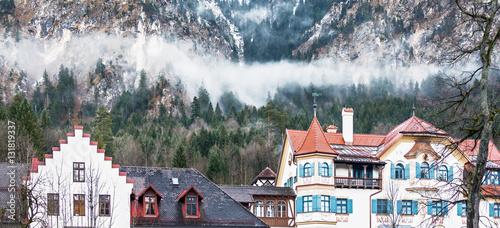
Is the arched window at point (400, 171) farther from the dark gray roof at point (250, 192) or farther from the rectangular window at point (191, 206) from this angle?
the rectangular window at point (191, 206)

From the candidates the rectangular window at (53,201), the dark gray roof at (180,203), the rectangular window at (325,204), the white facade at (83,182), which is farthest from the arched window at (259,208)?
the rectangular window at (53,201)

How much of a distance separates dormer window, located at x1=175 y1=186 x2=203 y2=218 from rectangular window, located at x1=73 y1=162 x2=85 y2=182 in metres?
7.27

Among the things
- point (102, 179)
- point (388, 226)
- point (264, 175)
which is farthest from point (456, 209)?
point (102, 179)

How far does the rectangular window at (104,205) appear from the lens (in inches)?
1720

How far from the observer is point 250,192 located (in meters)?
58.1

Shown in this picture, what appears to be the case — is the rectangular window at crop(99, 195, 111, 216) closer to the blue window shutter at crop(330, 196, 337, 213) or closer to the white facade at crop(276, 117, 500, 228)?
the white facade at crop(276, 117, 500, 228)

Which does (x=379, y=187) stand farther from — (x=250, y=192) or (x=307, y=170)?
(x=250, y=192)

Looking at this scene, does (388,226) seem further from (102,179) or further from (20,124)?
(20,124)

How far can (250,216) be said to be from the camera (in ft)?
159

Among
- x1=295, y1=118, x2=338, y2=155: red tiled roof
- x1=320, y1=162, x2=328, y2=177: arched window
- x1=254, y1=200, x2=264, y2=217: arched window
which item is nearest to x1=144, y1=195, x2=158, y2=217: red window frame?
x1=254, y1=200, x2=264, y2=217: arched window

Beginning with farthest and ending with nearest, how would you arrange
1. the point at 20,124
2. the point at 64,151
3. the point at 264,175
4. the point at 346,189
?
the point at 20,124 < the point at 264,175 < the point at 346,189 < the point at 64,151

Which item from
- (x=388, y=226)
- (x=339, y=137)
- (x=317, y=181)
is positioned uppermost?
(x=339, y=137)

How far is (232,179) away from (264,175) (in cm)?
2971

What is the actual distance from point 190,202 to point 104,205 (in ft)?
21.8
